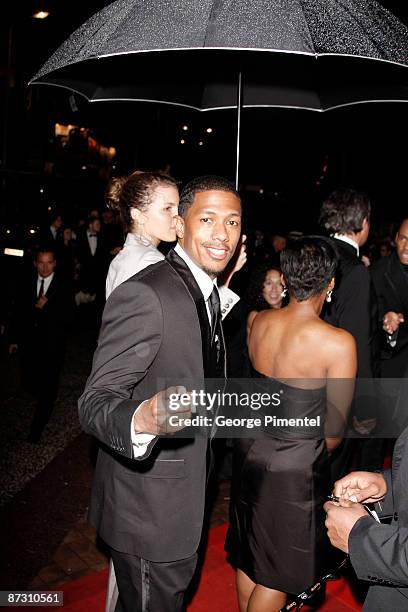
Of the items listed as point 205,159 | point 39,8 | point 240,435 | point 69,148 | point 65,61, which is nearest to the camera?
point 65,61

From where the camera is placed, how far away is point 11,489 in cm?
468

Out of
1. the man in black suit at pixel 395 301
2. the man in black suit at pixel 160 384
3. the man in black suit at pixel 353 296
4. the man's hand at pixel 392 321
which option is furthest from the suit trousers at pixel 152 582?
the man in black suit at pixel 395 301

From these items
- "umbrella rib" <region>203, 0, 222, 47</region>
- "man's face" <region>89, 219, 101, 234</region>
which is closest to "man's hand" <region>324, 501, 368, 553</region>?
"umbrella rib" <region>203, 0, 222, 47</region>

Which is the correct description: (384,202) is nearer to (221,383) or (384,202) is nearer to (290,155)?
(290,155)

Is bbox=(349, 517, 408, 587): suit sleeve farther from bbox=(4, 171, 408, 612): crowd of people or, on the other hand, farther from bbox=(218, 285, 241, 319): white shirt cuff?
bbox=(218, 285, 241, 319): white shirt cuff

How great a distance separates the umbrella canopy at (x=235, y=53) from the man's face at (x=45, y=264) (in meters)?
2.58

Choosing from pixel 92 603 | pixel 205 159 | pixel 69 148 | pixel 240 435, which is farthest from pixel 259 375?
pixel 205 159

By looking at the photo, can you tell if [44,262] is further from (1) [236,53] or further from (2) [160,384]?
(2) [160,384]

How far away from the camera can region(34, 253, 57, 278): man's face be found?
6.17 meters

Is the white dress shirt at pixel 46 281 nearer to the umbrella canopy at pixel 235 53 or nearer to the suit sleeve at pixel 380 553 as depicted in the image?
the umbrella canopy at pixel 235 53

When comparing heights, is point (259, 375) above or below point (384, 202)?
below

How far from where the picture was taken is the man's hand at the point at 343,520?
1814 mm

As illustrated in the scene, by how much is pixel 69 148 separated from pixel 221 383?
20962mm

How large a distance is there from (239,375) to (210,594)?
75.4 inches
